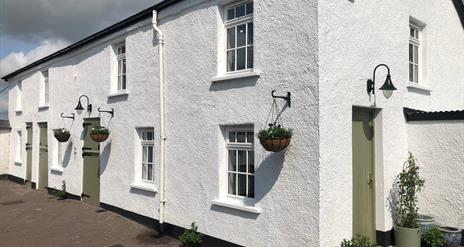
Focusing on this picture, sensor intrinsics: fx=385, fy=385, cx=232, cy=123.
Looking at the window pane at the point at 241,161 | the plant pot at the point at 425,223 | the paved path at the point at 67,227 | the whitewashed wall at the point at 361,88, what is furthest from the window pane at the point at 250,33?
the plant pot at the point at 425,223

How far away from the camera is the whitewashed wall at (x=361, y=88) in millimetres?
5734

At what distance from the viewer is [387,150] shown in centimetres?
706

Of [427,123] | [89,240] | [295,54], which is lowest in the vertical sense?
[89,240]

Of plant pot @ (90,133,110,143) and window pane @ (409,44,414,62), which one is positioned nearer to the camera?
window pane @ (409,44,414,62)

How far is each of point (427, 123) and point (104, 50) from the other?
27.6 ft

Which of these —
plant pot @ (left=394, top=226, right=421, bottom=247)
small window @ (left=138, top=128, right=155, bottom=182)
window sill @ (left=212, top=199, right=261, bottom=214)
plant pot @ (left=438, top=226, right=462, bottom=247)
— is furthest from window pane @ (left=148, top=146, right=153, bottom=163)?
plant pot @ (left=438, top=226, right=462, bottom=247)

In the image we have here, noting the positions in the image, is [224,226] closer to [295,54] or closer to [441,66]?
[295,54]

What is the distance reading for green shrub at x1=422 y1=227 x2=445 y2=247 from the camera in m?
6.64

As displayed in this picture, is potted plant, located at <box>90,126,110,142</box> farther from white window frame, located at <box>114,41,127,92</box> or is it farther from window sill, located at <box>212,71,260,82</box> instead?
window sill, located at <box>212,71,260,82</box>

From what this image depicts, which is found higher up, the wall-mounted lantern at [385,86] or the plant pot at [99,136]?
the wall-mounted lantern at [385,86]

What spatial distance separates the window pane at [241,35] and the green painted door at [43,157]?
34.4ft

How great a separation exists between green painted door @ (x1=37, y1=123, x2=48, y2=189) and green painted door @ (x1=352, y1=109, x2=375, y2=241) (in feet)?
39.0

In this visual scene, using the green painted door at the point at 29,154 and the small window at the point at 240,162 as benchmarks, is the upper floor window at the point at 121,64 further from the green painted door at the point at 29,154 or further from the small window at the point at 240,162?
the green painted door at the point at 29,154

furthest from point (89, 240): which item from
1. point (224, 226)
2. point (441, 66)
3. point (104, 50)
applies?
point (441, 66)
